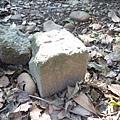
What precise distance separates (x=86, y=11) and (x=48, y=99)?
1.23m

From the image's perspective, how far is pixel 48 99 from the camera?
153 cm

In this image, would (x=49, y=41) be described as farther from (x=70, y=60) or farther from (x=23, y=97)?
(x=23, y=97)

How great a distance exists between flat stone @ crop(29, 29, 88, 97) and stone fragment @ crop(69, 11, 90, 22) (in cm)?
78

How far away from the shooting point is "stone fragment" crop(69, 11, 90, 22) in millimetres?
2314

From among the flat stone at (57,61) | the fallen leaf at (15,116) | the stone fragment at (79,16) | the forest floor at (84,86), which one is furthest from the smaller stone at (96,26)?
the fallen leaf at (15,116)

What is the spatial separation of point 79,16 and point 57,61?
1040 millimetres

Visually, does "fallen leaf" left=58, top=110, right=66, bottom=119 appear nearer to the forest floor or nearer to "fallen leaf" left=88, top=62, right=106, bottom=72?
the forest floor

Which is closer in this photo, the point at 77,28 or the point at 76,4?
the point at 77,28

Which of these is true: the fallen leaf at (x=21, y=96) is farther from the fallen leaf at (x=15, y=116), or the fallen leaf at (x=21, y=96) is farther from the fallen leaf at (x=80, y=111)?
the fallen leaf at (x=80, y=111)

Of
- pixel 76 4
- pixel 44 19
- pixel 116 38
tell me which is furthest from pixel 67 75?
pixel 76 4

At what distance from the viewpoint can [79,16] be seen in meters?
2.32

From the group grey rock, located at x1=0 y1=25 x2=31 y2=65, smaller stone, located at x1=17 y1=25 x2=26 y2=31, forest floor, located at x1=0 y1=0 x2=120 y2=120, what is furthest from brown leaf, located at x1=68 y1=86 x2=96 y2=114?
smaller stone, located at x1=17 y1=25 x2=26 y2=31

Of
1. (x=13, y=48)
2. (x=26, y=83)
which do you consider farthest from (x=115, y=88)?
(x=13, y=48)

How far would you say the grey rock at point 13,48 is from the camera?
1.60 meters
